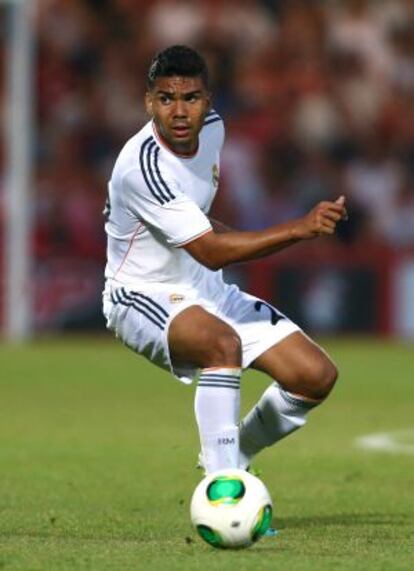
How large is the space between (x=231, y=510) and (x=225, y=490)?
0.40 ft

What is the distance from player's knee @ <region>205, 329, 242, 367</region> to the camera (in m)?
6.00

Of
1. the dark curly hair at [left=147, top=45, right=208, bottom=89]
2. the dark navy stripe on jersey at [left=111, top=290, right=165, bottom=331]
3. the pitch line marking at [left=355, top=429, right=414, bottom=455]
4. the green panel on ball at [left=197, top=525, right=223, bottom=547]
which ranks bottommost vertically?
the pitch line marking at [left=355, top=429, right=414, bottom=455]

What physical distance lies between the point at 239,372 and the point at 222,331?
174 millimetres

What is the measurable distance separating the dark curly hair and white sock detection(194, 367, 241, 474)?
1.18 meters

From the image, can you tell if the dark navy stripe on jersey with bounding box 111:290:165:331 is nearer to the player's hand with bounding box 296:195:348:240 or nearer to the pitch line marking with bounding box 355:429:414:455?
the player's hand with bounding box 296:195:348:240

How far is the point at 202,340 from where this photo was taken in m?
6.04

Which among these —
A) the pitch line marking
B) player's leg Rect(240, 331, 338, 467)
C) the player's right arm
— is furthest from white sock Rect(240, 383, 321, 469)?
the pitch line marking

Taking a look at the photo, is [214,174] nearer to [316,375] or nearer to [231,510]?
[316,375]

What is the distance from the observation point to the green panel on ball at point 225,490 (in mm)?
5551

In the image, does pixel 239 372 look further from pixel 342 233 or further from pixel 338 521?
pixel 342 233

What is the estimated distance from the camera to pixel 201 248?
6.11m

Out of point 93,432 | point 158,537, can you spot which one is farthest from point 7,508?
point 93,432

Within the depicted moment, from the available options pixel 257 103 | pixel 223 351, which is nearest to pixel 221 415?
pixel 223 351

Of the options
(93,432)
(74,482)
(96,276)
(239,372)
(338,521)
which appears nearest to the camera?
(239,372)
